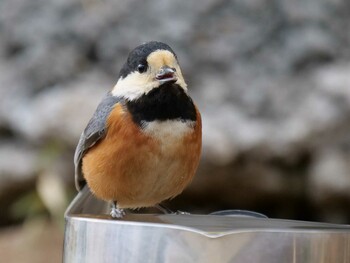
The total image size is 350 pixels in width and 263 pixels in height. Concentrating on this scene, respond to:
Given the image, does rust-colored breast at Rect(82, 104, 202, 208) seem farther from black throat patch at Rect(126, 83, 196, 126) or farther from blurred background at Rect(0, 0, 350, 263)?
blurred background at Rect(0, 0, 350, 263)

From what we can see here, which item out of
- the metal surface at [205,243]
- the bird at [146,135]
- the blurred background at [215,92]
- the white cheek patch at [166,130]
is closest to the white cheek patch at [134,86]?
the bird at [146,135]

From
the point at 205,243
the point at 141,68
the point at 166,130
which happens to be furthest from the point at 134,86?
the point at 205,243

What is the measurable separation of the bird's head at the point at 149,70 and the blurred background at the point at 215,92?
5.78ft

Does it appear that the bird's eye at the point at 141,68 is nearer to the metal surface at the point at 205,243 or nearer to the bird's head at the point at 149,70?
the bird's head at the point at 149,70

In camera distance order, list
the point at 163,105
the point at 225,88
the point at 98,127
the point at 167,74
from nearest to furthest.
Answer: the point at 167,74 < the point at 163,105 < the point at 98,127 < the point at 225,88

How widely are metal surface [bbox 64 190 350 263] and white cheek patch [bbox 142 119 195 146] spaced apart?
1.05 m

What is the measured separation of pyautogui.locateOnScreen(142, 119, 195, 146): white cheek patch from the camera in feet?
9.37

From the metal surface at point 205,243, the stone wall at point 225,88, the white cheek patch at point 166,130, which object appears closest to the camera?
the metal surface at point 205,243

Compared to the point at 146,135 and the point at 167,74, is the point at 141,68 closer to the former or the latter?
the point at 167,74

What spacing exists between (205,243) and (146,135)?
4.08 feet

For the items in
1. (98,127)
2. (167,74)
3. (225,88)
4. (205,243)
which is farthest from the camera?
(225,88)

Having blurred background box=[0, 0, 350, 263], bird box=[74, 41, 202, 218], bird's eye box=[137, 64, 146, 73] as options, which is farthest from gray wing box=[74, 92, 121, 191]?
blurred background box=[0, 0, 350, 263]

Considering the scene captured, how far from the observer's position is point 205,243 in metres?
1.65

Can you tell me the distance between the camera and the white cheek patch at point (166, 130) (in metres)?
2.86
